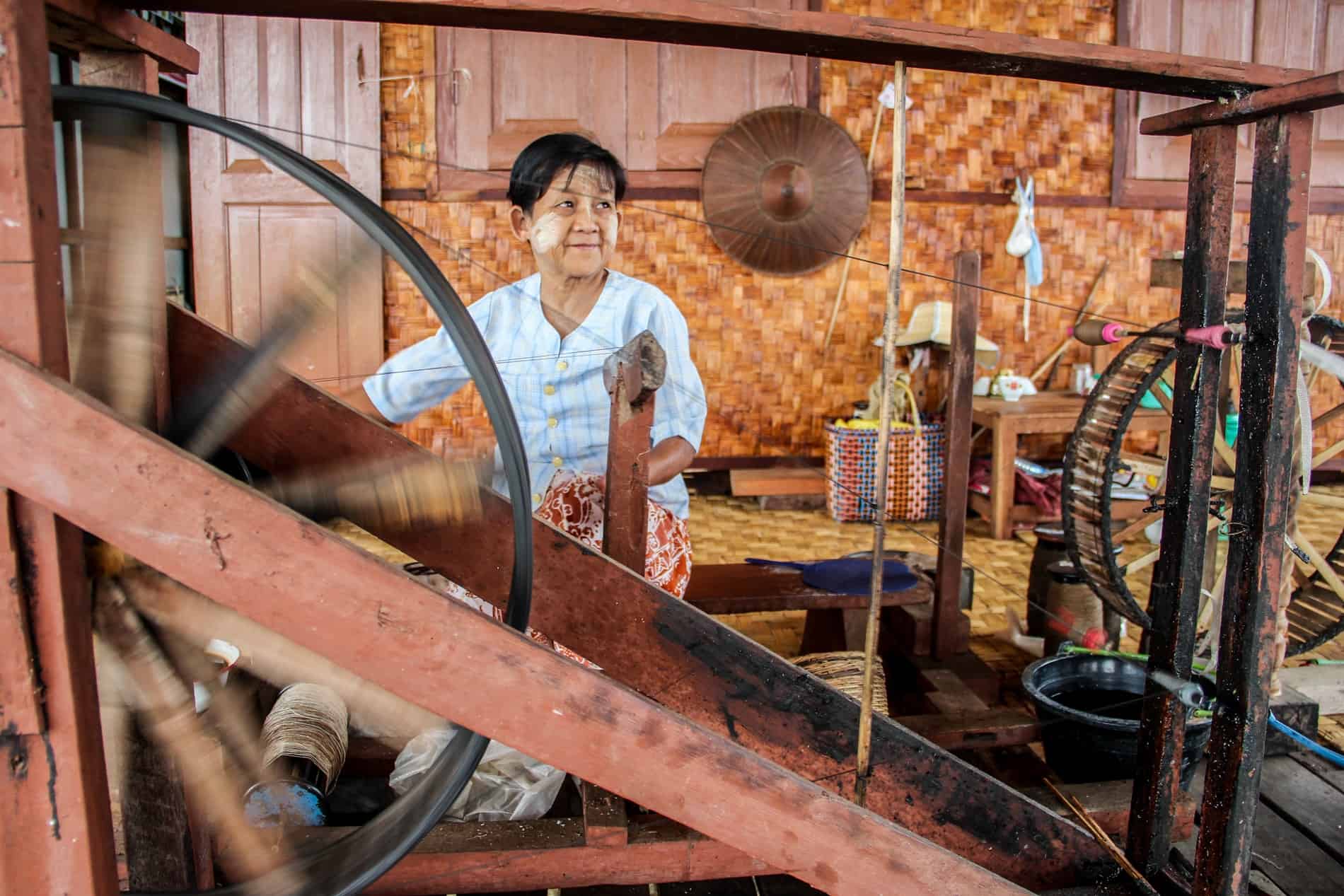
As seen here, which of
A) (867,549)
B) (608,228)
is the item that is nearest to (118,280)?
(608,228)

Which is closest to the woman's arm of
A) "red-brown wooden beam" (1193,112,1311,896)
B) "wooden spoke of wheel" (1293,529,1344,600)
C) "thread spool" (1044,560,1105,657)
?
"red-brown wooden beam" (1193,112,1311,896)

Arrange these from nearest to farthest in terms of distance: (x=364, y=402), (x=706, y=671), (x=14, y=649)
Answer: (x=14, y=649)
(x=706, y=671)
(x=364, y=402)

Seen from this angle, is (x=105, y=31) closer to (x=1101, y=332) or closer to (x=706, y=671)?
(x=706, y=671)

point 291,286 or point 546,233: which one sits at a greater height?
point 546,233

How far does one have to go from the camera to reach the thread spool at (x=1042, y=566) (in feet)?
9.61

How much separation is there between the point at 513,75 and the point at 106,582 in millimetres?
3843

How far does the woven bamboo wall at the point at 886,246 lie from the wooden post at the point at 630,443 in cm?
322

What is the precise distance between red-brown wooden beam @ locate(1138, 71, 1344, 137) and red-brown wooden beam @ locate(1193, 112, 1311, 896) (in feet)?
0.08

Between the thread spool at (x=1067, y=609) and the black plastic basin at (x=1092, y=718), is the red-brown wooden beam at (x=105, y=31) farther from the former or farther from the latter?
the thread spool at (x=1067, y=609)

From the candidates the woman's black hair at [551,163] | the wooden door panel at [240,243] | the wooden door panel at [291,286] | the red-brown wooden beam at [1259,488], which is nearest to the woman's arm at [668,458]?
the woman's black hair at [551,163]

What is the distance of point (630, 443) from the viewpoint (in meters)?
1.39

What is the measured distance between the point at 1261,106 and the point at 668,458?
3.64ft

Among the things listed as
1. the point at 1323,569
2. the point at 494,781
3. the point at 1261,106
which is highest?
the point at 1261,106

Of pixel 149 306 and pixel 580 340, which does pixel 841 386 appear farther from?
pixel 149 306
